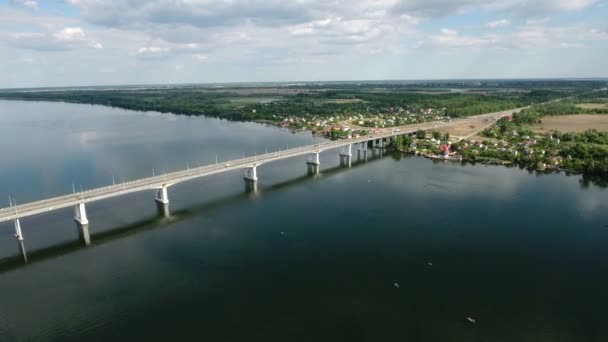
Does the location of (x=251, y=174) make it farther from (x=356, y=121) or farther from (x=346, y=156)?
(x=356, y=121)

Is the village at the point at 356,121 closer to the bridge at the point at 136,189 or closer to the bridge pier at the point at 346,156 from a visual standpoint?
the bridge pier at the point at 346,156

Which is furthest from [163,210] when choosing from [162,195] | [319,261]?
[319,261]

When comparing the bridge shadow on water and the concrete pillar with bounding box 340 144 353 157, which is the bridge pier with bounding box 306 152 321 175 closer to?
the bridge shadow on water

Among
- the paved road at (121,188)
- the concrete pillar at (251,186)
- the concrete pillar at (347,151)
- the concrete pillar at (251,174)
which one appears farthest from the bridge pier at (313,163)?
the concrete pillar at (251,186)

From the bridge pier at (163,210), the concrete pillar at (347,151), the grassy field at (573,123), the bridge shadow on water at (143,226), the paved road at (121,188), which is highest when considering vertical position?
the paved road at (121,188)

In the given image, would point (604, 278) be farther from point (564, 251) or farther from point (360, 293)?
point (360, 293)

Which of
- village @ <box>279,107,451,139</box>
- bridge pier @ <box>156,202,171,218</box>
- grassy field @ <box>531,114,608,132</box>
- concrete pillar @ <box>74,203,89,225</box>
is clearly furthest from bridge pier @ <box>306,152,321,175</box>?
grassy field @ <box>531,114,608,132</box>

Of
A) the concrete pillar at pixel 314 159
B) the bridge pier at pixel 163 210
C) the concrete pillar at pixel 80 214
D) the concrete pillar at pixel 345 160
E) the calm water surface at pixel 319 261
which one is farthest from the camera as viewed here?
the concrete pillar at pixel 345 160
